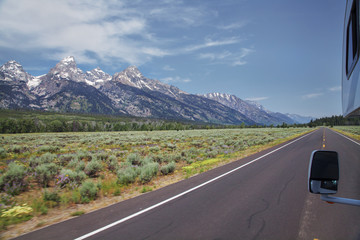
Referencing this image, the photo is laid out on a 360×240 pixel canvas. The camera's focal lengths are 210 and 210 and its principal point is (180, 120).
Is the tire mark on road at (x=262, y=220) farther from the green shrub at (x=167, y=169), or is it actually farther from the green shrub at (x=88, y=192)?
the green shrub at (x=167, y=169)

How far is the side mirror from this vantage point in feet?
6.63

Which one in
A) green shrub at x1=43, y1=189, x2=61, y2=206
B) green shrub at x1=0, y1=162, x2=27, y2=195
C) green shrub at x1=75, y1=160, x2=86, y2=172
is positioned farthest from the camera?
green shrub at x1=75, y1=160, x2=86, y2=172

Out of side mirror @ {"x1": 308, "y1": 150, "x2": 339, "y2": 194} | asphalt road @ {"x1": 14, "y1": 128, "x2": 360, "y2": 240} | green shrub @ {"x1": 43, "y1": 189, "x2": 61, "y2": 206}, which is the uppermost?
side mirror @ {"x1": 308, "y1": 150, "x2": 339, "y2": 194}

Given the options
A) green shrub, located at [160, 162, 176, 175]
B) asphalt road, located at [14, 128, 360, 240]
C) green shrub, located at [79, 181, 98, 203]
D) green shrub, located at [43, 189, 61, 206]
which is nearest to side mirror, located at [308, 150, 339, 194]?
asphalt road, located at [14, 128, 360, 240]

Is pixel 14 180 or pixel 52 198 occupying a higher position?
pixel 14 180

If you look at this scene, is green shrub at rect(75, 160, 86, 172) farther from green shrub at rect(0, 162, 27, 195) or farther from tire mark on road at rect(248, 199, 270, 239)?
tire mark on road at rect(248, 199, 270, 239)

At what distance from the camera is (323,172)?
6.76ft

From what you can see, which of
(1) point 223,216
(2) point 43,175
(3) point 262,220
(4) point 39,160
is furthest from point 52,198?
(4) point 39,160

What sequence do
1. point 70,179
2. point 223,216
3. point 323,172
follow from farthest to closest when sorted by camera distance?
point 70,179 < point 223,216 < point 323,172

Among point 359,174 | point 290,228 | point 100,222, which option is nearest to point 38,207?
point 100,222

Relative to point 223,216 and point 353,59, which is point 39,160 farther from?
point 353,59

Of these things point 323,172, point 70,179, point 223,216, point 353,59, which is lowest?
point 70,179

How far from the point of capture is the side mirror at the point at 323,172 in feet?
6.63

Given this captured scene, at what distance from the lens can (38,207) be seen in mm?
6621
